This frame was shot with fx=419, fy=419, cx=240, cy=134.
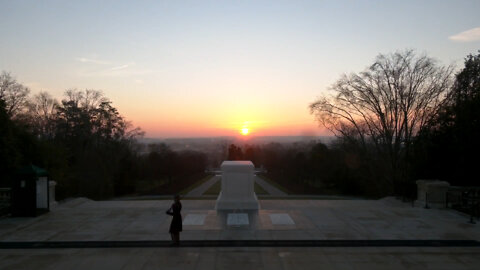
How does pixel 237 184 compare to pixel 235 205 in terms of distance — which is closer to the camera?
pixel 235 205

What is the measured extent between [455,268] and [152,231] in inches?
287

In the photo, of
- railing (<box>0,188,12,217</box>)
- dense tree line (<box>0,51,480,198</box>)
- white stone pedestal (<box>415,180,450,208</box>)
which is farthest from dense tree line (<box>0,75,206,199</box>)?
white stone pedestal (<box>415,180,450,208</box>)

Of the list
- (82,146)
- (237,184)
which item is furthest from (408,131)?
(82,146)

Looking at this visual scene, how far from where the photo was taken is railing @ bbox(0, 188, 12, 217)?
1339 centimetres

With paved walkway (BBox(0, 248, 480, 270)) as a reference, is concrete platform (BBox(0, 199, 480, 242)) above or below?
above

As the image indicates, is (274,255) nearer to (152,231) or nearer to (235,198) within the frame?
(152,231)

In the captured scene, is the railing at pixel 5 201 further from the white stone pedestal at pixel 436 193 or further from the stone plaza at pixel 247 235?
the white stone pedestal at pixel 436 193

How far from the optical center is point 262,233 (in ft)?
36.0

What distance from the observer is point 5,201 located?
46.0 ft

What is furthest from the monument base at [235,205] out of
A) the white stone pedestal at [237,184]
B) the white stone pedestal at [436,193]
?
the white stone pedestal at [436,193]

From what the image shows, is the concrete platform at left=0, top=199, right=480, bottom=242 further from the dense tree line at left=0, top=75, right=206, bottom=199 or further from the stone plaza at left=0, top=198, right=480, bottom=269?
the dense tree line at left=0, top=75, right=206, bottom=199

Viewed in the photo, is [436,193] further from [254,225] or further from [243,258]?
[243,258]

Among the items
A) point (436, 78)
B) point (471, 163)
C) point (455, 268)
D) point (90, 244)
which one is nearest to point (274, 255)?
point (455, 268)

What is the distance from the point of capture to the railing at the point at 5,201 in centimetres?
1339
